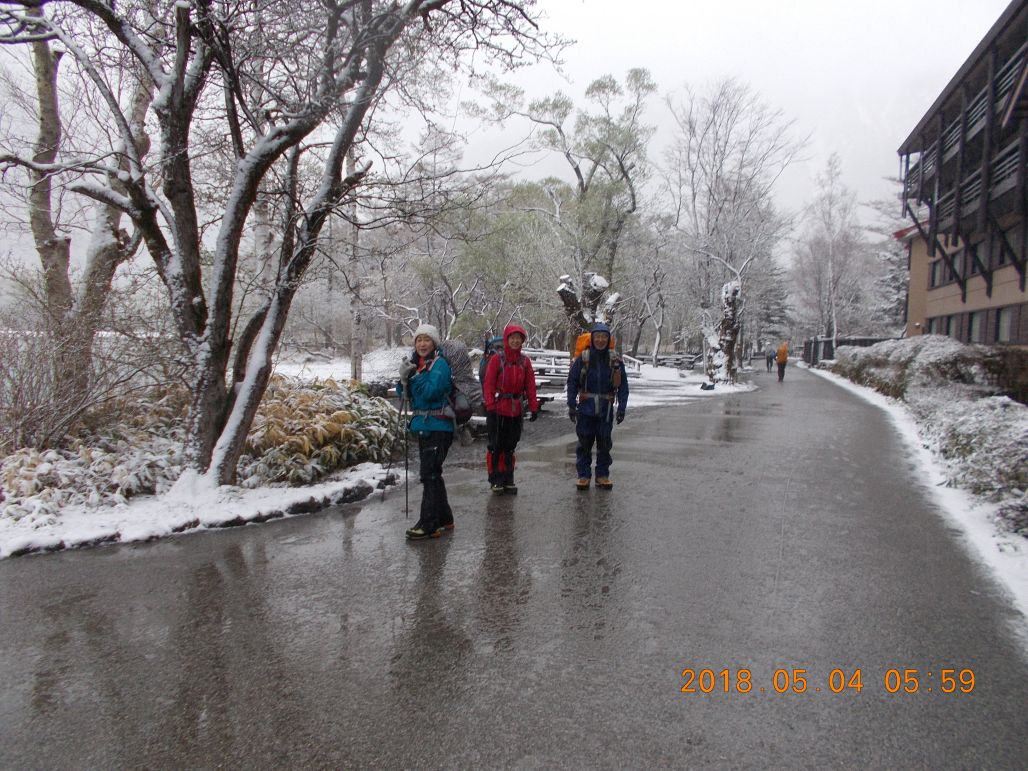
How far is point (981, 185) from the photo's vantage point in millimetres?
18875

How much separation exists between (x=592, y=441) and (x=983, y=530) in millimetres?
3529

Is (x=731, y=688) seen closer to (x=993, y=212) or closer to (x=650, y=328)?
(x=993, y=212)

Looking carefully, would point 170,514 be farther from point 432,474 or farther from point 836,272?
point 836,272

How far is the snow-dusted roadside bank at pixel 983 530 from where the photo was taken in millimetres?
4320

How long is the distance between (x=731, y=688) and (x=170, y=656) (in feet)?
9.13

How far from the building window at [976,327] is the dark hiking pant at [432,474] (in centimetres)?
2401

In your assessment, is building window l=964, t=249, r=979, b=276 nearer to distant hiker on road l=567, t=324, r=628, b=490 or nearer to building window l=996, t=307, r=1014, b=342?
building window l=996, t=307, r=1014, b=342

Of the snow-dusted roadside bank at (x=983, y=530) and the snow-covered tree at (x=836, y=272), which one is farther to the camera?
the snow-covered tree at (x=836, y=272)

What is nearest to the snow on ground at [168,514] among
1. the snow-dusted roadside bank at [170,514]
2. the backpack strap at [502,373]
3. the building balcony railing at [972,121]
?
the snow-dusted roadside bank at [170,514]

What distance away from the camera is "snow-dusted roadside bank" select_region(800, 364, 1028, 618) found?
4.32 m

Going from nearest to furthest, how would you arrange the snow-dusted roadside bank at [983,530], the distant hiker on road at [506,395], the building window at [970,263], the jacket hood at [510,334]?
the snow-dusted roadside bank at [983,530]
the jacket hood at [510,334]
the distant hiker on road at [506,395]
the building window at [970,263]

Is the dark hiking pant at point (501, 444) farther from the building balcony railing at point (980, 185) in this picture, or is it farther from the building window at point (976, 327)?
the building window at point (976, 327)

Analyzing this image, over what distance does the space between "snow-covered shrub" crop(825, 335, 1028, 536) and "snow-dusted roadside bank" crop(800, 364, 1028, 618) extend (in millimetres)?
106

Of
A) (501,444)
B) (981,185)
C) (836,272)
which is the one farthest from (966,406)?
(836,272)
